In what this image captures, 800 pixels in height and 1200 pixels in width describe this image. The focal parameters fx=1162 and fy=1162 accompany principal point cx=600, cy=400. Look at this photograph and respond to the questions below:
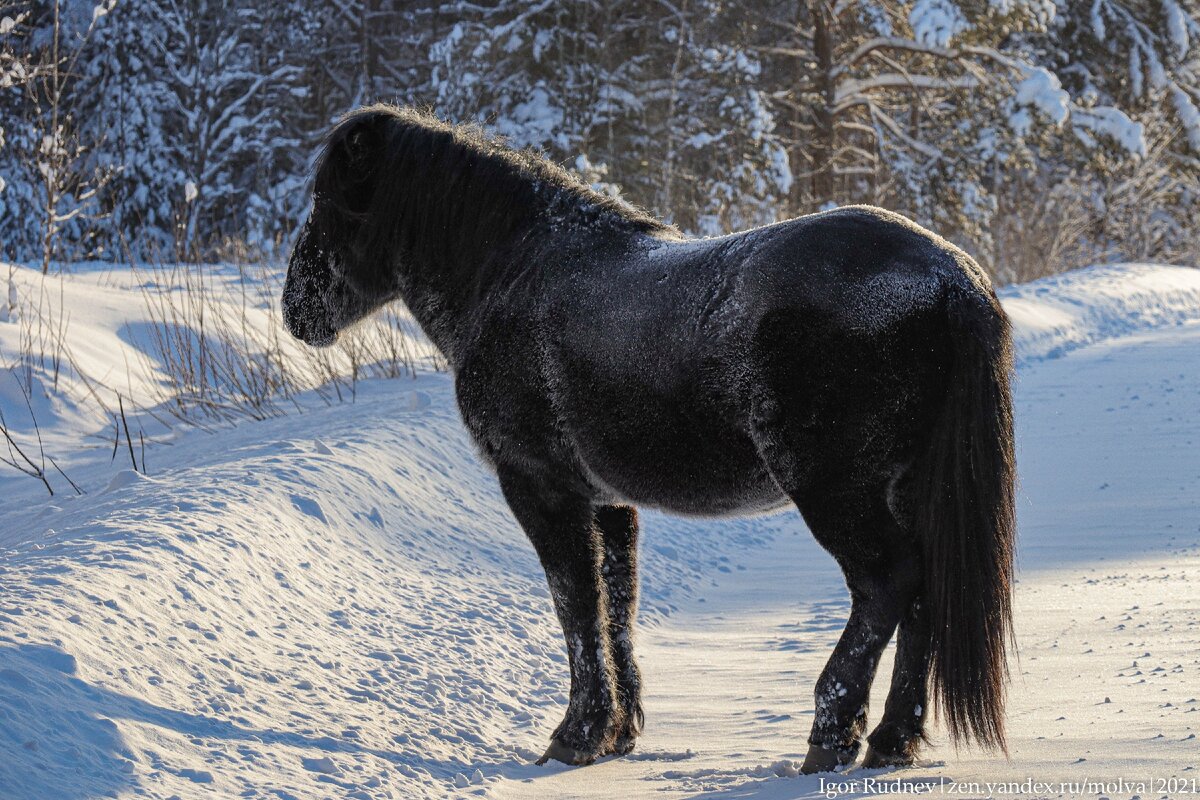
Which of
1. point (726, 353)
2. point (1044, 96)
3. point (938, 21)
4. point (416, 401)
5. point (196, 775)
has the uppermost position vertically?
point (938, 21)

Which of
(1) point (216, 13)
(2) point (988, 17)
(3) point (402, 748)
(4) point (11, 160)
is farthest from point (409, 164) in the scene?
(1) point (216, 13)

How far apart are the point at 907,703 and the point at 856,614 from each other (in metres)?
0.29

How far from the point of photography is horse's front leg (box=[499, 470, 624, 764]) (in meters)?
3.55

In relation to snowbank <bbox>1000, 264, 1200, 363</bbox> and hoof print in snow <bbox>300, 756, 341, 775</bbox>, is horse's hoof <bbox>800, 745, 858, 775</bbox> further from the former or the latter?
snowbank <bbox>1000, 264, 1200, 363</bbox>

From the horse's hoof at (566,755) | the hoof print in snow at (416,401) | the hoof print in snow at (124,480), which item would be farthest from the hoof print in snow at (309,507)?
the hoof print in snow at (416,401)

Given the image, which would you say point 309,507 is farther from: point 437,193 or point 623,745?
point 623,745

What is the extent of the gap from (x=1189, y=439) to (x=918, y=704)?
19.1ft

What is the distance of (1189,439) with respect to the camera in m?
7.96

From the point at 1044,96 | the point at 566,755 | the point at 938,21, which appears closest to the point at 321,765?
the point at 566,755

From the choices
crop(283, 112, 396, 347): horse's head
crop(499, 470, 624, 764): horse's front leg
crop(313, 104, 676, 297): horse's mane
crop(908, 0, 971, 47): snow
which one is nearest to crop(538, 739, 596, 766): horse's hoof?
crop(499, 470, 624, 764): horse's front leg

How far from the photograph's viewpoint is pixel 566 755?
3.51 metres

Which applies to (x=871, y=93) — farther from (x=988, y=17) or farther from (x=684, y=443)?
(x=684, y=443)

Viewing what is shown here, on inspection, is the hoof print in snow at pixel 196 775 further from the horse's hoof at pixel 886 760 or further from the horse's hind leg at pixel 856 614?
the horse's hoof at pixel 886 760

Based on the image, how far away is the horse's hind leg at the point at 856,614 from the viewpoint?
3.04 meters
